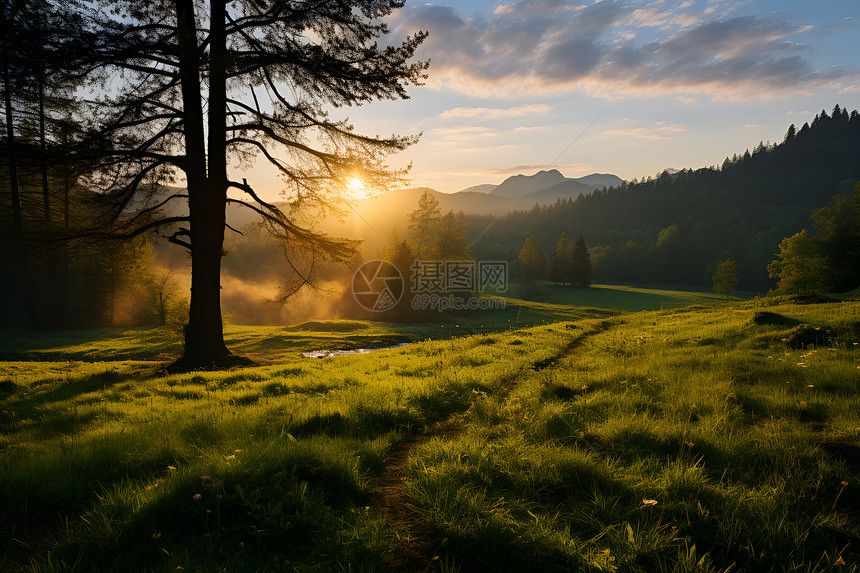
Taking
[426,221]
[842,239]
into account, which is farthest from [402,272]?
[842,239]

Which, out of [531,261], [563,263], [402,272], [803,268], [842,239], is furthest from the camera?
[531,261]

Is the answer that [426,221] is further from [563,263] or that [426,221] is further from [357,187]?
[563,263]

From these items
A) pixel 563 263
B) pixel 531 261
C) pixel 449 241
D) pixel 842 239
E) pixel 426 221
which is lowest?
pixel 842 239

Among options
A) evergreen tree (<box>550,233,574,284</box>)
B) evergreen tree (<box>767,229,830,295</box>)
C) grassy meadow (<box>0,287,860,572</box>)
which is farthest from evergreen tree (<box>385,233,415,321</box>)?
evergreen tree (<box>550,233,574,284</box>)

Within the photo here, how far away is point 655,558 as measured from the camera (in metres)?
2.22

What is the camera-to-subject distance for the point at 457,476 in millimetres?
A: 3174

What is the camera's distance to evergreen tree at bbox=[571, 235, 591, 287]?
73.6 m

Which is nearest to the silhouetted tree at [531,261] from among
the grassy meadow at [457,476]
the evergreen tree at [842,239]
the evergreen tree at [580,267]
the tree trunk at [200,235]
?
the evergreen tree at [580,267]

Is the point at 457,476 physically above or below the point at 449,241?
below

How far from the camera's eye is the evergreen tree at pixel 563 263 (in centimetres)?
7512

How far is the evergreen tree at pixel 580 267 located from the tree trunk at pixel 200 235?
240 feet

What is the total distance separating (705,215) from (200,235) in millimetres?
183855

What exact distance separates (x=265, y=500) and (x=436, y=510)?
4.47 feet

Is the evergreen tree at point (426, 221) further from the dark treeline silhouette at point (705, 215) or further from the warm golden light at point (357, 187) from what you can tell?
the dark treeline silhouette at point (705, 215)
